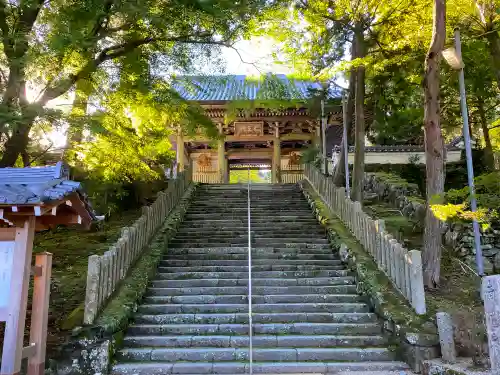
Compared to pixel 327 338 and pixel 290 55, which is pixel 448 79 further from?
pixel 327 338

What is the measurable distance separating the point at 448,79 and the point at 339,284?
26.4ft

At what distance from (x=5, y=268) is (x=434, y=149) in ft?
21.9

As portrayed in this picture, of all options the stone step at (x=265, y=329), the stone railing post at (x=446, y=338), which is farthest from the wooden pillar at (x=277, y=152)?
the stone railing post at (x=446, y=338)

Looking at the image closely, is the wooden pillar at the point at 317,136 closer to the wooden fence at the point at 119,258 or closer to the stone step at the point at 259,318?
the wooden fence at the point at 119,258

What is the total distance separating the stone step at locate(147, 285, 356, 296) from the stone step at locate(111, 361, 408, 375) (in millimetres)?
1913

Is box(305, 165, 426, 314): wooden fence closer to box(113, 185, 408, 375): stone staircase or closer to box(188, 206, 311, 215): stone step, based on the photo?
box(113, 185, 408, 375): stone staircase

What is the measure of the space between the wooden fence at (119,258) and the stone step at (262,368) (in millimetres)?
956

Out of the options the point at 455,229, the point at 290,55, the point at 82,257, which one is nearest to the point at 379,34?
the point at 290,55

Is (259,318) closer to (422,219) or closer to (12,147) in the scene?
(12,147)

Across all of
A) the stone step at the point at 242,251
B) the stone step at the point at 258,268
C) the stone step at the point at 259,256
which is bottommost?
the stone step at the point at 258,268

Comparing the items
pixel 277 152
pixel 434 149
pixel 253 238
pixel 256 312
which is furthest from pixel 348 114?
pixel 256 312

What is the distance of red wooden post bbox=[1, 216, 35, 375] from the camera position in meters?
3.90

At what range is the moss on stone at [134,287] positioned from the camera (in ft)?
18.1

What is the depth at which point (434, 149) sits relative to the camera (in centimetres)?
696
